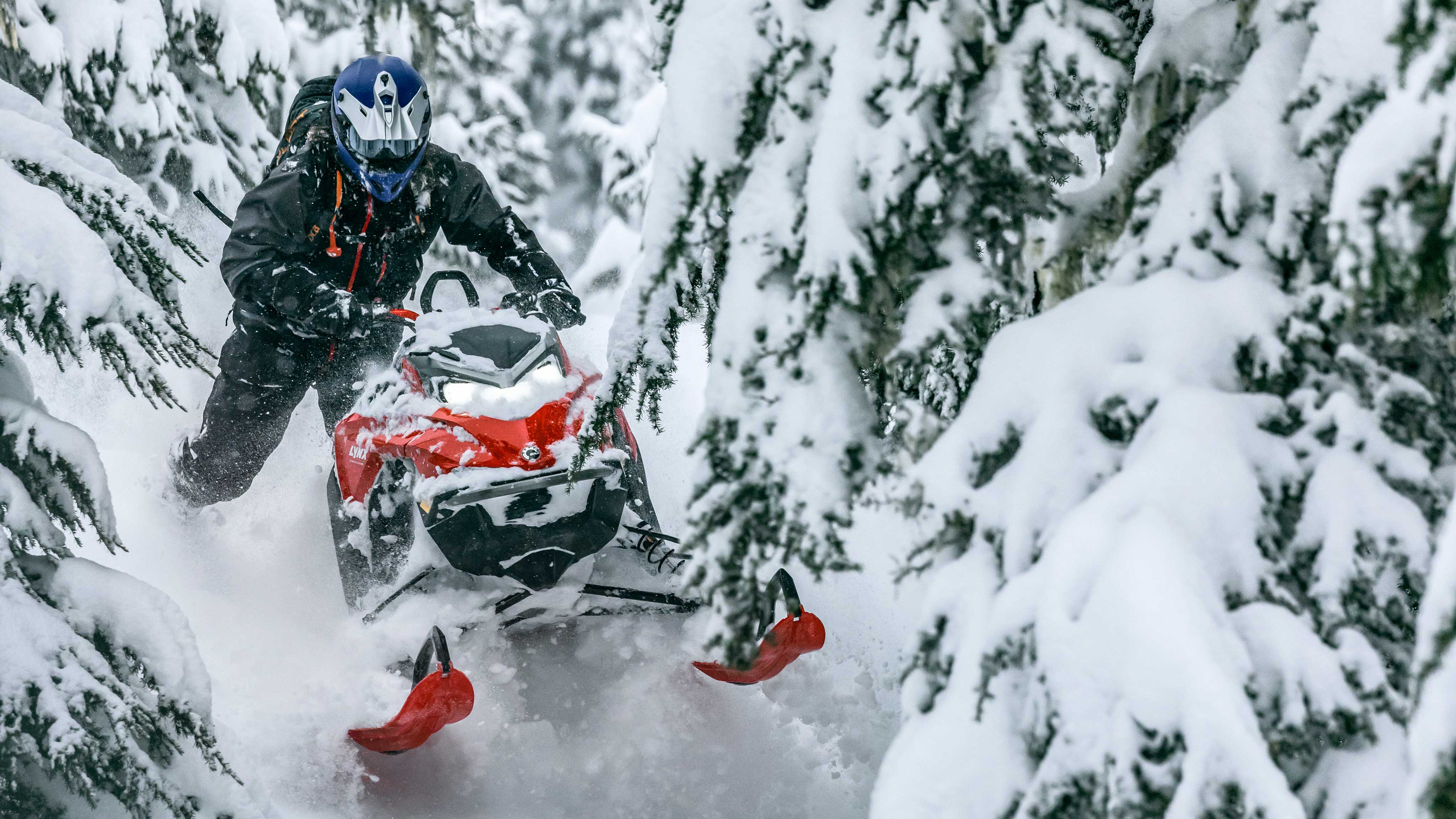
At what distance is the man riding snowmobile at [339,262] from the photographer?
428 centimetres

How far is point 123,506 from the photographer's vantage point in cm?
599

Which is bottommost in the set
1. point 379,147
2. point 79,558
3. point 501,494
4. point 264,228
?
point 501,494

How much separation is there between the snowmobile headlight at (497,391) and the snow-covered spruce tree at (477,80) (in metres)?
8.88

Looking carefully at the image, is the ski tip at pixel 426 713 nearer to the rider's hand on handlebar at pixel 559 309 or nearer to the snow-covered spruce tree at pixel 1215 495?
the rider's hand on handlebar at pixel 559 309

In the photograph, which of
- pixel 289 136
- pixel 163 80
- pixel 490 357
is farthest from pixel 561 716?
pixel 163 80

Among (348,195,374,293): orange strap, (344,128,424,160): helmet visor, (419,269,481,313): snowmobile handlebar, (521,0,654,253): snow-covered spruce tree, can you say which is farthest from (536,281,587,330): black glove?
(521,0,654,253): snow-covered spruce tree

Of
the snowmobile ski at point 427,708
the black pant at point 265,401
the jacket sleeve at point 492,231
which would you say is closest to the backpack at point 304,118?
the jacket sleeve at point 492,231

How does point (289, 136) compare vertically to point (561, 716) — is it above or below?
above

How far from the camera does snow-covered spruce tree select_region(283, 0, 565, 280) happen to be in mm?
12930

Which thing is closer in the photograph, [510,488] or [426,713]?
[426,713]

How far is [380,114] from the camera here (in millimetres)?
4250

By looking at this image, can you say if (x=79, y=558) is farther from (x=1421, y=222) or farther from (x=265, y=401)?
(x=1421, y=222)

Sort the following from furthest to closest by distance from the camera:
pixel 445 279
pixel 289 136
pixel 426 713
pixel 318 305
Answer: pixel 289 136 → pixel 445 279 → pixel 318 305 → pixel 426 713

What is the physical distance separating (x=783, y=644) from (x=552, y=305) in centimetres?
182
